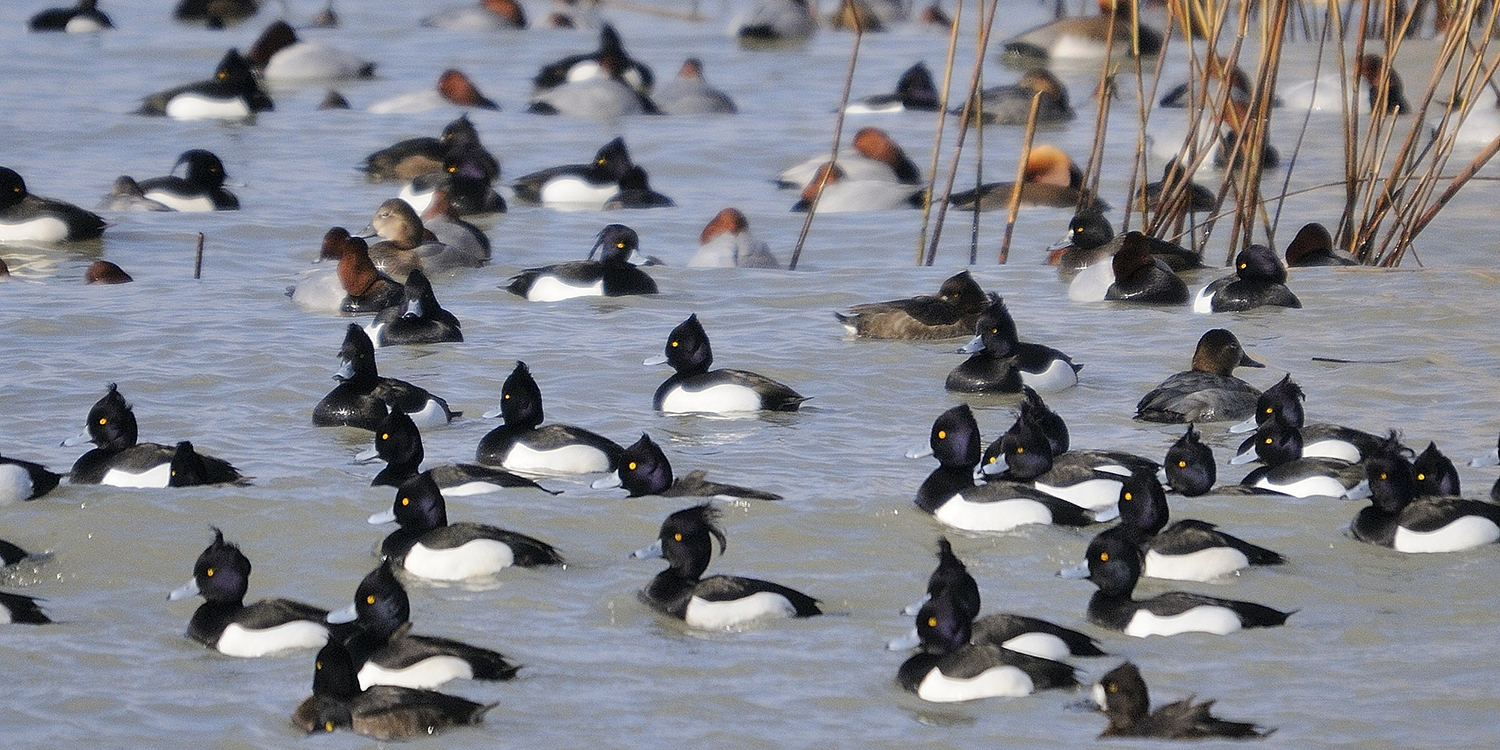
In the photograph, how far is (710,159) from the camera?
1555 cm

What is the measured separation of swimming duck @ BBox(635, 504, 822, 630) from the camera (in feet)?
18.2

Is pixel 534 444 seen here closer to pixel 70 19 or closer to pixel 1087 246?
pixel 1087 246

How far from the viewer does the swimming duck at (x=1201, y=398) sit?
7781mm

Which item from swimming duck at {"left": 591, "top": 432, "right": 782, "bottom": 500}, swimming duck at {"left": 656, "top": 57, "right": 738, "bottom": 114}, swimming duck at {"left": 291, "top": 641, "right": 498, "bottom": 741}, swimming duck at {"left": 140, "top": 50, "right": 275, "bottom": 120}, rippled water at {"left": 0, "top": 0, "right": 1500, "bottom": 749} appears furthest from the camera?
swimming duck at {"left": 656, "top": 57, "right": 738, "bottom": 114}

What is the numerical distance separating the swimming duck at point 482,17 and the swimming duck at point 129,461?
16.5m

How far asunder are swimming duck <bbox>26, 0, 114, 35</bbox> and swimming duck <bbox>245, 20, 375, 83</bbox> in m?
3.32

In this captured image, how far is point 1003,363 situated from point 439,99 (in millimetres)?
10087

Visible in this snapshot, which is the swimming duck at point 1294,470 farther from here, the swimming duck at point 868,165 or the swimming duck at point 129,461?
the swimming duck at point 868,165

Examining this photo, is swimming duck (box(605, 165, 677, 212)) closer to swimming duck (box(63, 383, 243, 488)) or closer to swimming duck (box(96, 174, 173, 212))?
swimming duck (box(96, 174, 173, 212))

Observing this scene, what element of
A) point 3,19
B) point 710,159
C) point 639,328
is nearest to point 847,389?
point 639,328

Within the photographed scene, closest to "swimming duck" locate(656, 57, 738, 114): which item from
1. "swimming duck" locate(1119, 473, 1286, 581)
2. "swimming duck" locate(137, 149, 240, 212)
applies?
"swimming duck" locate(137, 149, 240, 212)

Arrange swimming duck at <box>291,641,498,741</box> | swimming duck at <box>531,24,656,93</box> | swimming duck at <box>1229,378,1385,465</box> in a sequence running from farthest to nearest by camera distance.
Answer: swimming duck at <box>531,24,656,93</box>, swimming duck at <box>1229,378,1385,465</box>, swimming duck at <box>291,641,498,741</box>

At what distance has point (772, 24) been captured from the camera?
2227 centimetres

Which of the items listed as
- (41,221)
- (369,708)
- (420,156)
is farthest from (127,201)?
(369,708)
